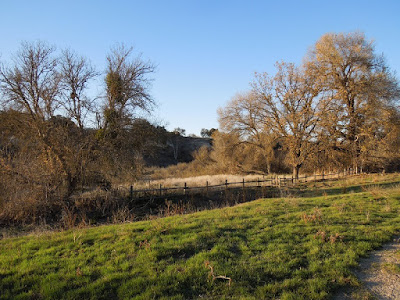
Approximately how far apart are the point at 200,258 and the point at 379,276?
318cm

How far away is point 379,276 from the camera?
482 centimetres

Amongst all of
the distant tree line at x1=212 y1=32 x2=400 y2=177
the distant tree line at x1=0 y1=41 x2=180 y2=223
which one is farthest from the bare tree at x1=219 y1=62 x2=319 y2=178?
the distant tree line at x1=0 y1=41 x2=180 y2=223

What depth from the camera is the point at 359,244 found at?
6160 mm

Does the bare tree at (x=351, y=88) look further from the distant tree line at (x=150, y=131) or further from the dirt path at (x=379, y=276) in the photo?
the dirt path at (x=379, y=276)

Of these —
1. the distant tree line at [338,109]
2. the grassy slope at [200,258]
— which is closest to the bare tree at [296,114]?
the distant tree line at [338,109]

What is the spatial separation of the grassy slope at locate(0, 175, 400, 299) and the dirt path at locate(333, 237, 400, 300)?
0.20 m

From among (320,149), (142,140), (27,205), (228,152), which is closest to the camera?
(27,205)

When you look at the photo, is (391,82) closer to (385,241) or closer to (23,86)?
(385,241)

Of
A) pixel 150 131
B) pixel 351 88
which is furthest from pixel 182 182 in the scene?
pixel 351 88

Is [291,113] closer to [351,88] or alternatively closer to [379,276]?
[351,88]

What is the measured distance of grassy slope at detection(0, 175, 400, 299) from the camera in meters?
4.39

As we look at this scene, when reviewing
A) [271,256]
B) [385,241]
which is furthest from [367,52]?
[271,256]

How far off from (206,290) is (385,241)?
4.83 m

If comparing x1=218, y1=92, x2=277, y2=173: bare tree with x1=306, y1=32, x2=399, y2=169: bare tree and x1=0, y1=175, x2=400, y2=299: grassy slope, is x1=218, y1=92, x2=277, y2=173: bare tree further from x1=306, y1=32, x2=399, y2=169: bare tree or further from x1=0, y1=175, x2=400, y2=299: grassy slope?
x1=0, y1=175, x2=400, y2=299: grassy slope
